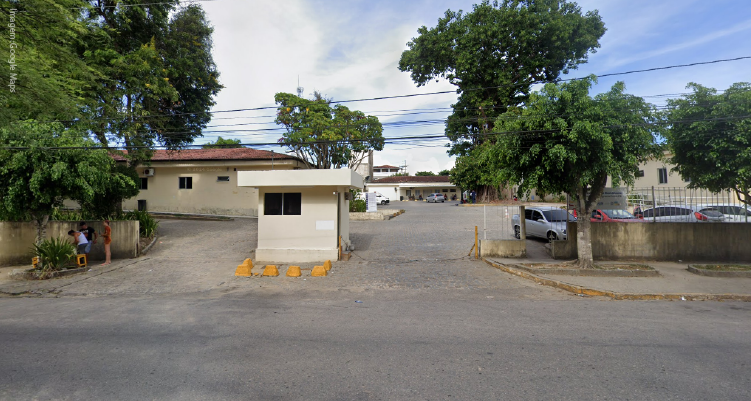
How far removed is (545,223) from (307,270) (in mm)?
9433

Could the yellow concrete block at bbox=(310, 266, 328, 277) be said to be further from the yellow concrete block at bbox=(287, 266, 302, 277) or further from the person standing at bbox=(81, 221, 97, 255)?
the person standing at bbox=(81, 221, 97, 255)

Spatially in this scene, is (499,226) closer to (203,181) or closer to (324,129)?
(324,129)

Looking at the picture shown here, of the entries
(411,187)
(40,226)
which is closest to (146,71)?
(40,226)

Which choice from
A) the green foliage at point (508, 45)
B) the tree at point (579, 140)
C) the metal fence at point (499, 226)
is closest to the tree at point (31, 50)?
the tree at point (579, 140)

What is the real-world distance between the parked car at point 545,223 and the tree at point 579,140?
4391 mm

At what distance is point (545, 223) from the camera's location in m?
15.0

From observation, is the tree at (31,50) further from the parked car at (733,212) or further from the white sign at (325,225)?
the parked car at (733,212)

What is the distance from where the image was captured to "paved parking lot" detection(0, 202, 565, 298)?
9.40 metres

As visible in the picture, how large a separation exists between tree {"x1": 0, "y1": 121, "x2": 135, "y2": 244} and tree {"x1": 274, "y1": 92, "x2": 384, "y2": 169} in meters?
14.7

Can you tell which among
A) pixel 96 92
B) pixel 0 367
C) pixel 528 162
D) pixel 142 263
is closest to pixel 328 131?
pixel 96 92

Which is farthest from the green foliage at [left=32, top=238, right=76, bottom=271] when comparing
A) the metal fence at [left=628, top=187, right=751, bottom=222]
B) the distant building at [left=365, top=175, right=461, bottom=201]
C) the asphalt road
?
the distant building at [left=365, top=175, right=461, bottom=201]

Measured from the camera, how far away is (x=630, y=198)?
37.7 feet

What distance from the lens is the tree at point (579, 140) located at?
882 centimetres

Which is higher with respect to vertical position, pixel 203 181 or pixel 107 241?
pixel 203 181
